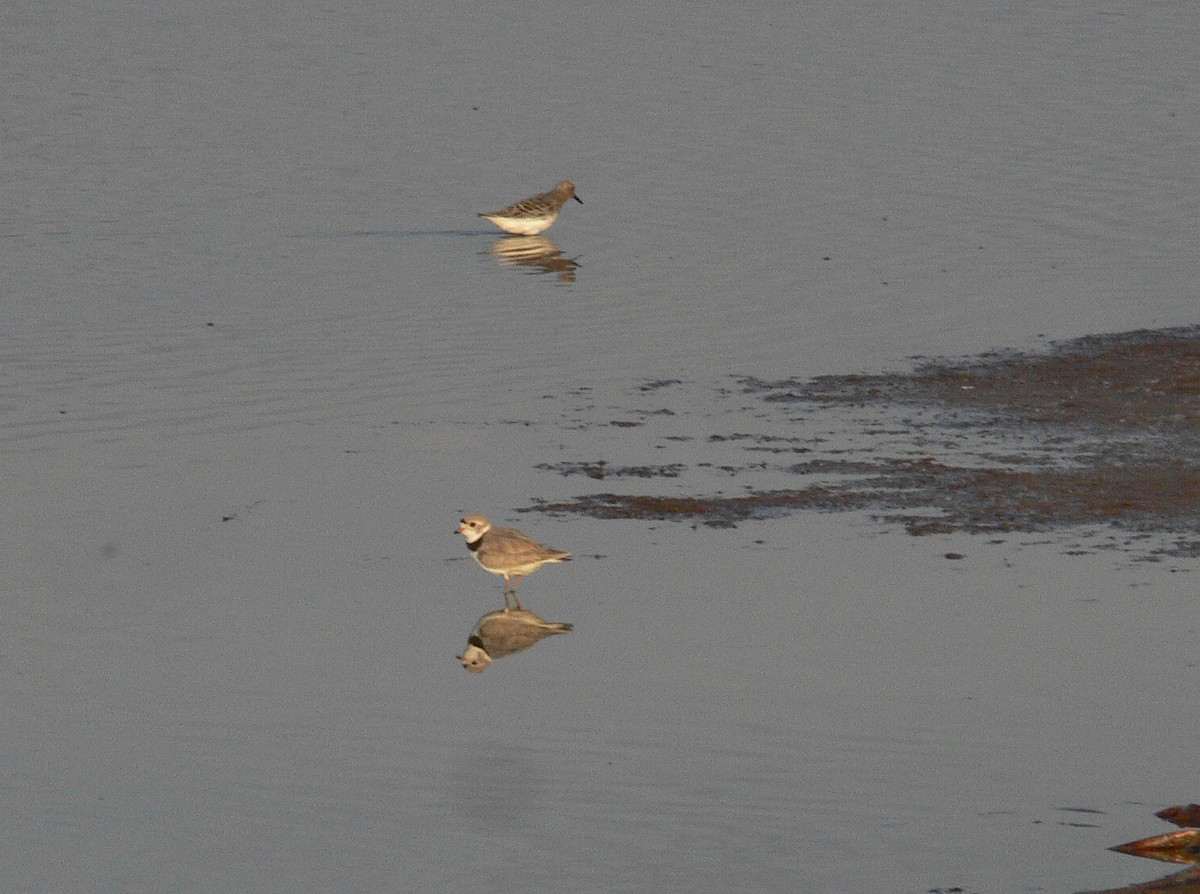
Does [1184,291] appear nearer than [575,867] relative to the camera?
No

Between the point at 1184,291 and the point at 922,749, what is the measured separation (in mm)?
9819

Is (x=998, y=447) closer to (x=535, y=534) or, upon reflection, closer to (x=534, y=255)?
(x=535, y=534)

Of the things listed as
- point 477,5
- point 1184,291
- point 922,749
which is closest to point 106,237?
point 1184,291

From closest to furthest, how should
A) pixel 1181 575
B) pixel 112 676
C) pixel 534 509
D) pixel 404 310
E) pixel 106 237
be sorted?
pixel 112 676 < pixel 1181 575 < pixel 534 509 < pixel 404 310 < pixel 106 237

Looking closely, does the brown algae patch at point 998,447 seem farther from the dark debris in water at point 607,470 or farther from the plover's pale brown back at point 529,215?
the plover's pale brown back at point 529,215

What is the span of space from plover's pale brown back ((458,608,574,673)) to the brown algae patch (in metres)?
1.55

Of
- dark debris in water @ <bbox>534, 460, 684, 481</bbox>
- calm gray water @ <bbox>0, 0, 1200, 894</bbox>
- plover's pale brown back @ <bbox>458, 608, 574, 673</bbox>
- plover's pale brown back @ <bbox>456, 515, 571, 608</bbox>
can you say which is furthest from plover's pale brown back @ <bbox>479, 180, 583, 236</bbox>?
plover's pale brown back @ <bbox>458, 608, 574, 673</bbox>

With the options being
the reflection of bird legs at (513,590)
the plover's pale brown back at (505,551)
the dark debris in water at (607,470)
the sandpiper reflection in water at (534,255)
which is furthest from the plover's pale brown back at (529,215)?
the plover's pale brown back at (505,551)

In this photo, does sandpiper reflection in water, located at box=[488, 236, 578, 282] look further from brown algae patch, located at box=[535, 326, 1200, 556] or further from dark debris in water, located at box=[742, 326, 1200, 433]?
brown algae patch, located at box=[535, 326, 1200, 556]

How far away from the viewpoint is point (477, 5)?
39.5m

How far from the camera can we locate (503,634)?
10.2 m

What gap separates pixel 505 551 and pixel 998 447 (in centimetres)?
380

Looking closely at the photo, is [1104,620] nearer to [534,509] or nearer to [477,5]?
[534,509]

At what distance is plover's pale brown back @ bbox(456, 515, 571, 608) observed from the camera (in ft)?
34.5
